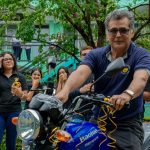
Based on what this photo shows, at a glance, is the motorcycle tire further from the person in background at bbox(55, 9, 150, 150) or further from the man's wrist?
the man's wrist

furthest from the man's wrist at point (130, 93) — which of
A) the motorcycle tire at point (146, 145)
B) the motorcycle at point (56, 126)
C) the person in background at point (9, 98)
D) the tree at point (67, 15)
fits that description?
the tree at point (67, 15)

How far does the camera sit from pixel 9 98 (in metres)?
7.24

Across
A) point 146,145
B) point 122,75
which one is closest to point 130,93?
point 122,75

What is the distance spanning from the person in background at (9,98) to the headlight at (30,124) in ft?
13.7

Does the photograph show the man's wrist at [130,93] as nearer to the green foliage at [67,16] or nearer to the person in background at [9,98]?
the person in background at [9,98]

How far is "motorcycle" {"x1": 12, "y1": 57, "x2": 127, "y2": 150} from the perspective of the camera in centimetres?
281

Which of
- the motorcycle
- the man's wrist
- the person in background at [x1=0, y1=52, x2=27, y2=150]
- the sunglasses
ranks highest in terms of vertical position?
the sunglasses

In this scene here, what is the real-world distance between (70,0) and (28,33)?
1.22 m

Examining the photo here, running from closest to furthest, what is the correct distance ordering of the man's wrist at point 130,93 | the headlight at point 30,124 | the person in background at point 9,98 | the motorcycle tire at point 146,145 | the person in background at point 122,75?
the headlight at point 30,124
the man's wrist at point 130,93
the person in background at point 122,75
the motorcycle tire at point 146,145
the person in background at point 9,98

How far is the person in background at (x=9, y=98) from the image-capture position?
7.18m

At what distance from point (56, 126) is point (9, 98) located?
443cm

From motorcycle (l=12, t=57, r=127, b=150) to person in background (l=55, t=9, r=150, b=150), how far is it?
30 cm

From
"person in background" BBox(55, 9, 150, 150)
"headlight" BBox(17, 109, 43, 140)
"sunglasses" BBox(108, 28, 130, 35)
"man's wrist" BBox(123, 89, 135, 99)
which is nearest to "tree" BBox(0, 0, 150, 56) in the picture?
"person in background" BBox(55, 9, 150, 150)

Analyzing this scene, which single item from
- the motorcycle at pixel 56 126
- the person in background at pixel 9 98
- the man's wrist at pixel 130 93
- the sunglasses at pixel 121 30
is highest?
the sunglasses at pixel 121 30
